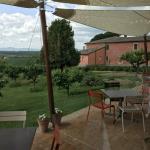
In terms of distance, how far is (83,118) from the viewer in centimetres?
743

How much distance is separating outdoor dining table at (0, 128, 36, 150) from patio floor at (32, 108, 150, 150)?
41.6 inches

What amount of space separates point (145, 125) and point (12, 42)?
292 inches

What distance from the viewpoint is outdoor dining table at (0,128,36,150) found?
3.14m

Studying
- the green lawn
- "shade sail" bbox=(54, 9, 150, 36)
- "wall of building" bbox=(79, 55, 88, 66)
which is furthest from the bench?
"wall of building" bbox=(79, 55, 88, 66)

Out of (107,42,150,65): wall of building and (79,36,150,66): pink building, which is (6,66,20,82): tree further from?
(107,42,150,65): wall of building

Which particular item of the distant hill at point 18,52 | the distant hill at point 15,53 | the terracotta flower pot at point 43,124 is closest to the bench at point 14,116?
the terracotta flower pot at point 43,124

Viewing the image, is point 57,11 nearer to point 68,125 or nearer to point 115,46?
point 68,125

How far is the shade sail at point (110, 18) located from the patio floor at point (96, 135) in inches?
87.2

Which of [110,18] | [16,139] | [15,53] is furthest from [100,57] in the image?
[16,139]

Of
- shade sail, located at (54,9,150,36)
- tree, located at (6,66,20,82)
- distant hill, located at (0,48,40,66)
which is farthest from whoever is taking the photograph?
tree, located at (6,66,20,82)

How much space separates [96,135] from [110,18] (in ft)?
10.1

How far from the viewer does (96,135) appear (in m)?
6.00

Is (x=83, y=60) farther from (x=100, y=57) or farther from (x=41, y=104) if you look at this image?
(x=41, y=104)

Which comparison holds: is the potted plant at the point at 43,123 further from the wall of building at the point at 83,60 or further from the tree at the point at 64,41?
the wall of building at the point at 83,60
